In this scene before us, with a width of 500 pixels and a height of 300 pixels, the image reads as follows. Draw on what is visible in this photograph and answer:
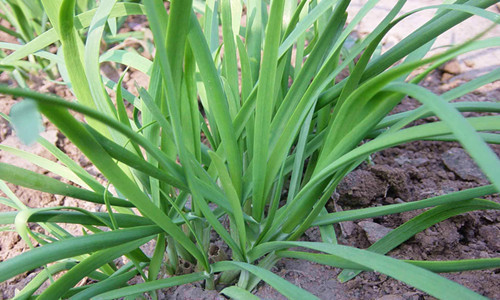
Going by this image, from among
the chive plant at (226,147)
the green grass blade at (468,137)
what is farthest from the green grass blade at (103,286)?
the green grass blade at (468,137)

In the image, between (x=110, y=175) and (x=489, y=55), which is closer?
(x=110, y=175)

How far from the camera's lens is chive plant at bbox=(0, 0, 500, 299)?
52 centimetres

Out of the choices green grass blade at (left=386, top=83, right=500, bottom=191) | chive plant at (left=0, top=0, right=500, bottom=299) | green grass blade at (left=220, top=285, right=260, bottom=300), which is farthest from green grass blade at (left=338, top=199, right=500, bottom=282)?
green grass blade at (left=386, top=83, right=500, bottom=191)

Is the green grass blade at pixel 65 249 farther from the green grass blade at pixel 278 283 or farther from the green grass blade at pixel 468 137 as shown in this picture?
the green grass blade at pixel 468 137

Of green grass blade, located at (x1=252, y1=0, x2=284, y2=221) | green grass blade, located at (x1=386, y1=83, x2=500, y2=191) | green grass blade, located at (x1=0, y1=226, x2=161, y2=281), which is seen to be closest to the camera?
green grass blade, located at (x1=386, y1=83, x2=500, y2=191)

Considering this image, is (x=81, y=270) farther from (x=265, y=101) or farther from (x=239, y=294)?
(x=265, y=101)

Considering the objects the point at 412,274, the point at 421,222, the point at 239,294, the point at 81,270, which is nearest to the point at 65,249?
the point at 81,270

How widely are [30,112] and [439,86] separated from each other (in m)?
1.31

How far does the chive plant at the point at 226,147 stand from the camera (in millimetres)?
524

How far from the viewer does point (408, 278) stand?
1.62 ft

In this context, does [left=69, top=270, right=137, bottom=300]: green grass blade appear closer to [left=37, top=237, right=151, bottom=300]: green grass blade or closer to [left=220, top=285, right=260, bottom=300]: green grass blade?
[left=37, top=237, right=151, bottom=300]: green grass blade

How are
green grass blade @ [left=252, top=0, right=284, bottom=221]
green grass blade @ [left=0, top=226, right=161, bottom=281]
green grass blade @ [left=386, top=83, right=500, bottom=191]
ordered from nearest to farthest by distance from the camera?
1. green grass blade @ [left=386, top=83, right=500, bottom=191]
2. green grass blade @ [left=0, top=226, right=161, bottom=281]
3. green grass blade @ [left=252, top=0, right=284, bottom=221]

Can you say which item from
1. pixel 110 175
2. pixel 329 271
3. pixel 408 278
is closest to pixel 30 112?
pixel 110 175

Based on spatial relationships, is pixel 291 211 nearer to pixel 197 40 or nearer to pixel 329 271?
pixel 329 271
